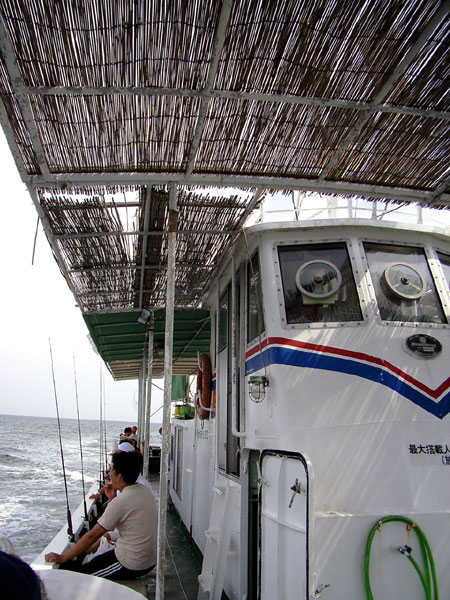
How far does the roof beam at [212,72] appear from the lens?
7.47ft

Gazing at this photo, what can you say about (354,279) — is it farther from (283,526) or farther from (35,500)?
(35,500)

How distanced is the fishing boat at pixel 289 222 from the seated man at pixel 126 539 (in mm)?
400

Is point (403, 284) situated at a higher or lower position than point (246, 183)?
lower

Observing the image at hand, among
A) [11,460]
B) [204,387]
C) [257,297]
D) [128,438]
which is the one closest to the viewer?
[257,297]

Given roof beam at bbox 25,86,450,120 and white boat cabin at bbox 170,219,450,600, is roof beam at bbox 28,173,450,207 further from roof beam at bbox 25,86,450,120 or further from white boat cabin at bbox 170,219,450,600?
roof beam at bbox 25,86,450,120

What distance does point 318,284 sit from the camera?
3727mm

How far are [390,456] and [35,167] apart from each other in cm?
309

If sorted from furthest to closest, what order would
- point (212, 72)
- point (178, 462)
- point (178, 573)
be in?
point (178, 462) → point (178, 573) → point (212, 72)

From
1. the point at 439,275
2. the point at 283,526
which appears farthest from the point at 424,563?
the point at 439,275

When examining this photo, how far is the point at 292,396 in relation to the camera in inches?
131

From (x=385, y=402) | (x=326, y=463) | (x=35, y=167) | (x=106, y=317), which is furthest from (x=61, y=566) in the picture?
(x=106, y=317)

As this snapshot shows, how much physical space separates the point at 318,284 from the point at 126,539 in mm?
2507

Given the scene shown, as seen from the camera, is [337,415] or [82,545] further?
[82,545]

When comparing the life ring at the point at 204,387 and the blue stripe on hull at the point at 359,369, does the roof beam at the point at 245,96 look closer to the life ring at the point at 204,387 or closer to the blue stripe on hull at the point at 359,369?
the blue stripe on hull at the point at 359,369
